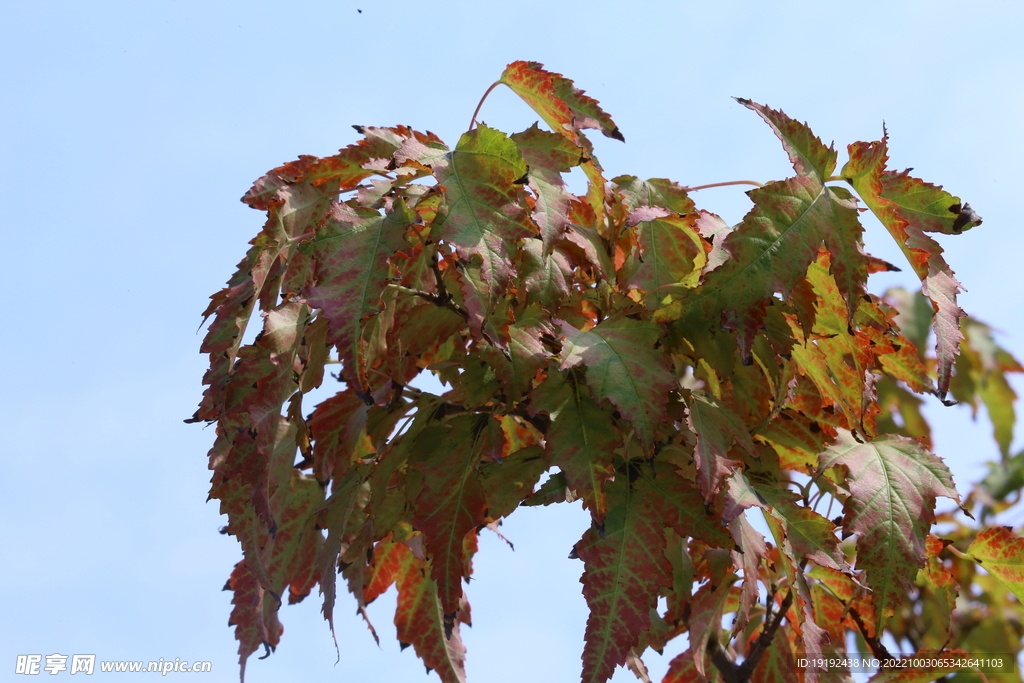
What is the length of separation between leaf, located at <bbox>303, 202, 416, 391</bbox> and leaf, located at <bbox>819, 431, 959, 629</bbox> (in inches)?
17.9

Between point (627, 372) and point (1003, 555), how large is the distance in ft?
1.85

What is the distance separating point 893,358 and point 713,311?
408mm

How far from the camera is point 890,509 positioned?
78cm

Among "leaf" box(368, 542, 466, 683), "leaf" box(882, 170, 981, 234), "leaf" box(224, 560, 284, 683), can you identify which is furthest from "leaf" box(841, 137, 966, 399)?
"leaf" box(224, 560, 284, 683)

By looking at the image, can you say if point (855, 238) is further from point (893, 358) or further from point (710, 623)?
point (710, 623)

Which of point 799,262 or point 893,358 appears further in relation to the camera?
point 893,358

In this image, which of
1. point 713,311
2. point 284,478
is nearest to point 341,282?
point 284,478

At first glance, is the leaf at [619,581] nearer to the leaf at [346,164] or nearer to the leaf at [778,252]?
the leaf at [778,252]

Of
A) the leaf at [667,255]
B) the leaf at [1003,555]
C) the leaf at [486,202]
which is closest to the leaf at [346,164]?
the leaf at [486,202]

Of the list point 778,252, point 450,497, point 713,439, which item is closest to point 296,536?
point 450,497

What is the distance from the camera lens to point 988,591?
8.61 feet

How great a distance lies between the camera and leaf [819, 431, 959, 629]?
752mm

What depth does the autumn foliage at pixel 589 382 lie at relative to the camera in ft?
2.52

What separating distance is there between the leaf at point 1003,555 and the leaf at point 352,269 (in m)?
0.74
